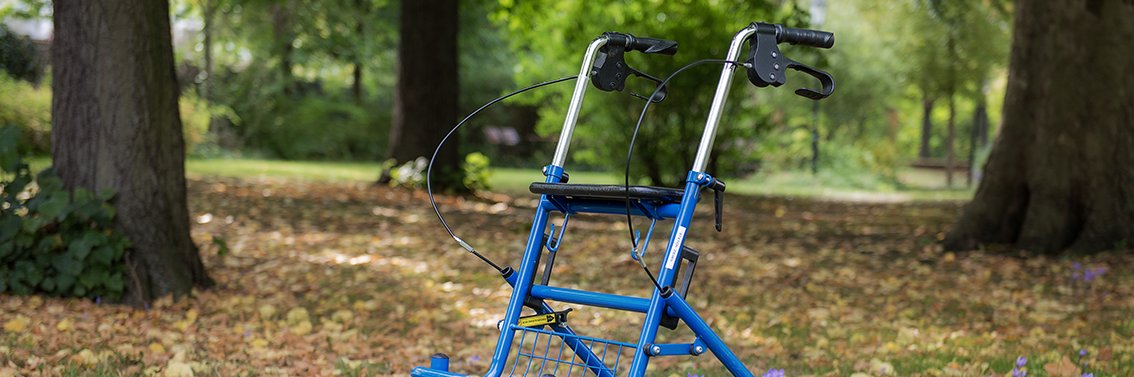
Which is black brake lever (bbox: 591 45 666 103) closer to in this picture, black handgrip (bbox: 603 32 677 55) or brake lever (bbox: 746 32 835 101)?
black handgrip (bbox: 603 32 677 55)

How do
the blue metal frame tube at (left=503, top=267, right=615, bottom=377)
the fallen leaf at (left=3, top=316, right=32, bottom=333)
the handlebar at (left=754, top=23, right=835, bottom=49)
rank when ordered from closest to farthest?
1. the handlebar at (left=754, top=23, right=835, bottom=49)
2. the blue metal frame tube at (left=503, top=267, right=615, bottom=377)
3. the fallen leaf at (left=3, top=316, right=32, bottom=333)

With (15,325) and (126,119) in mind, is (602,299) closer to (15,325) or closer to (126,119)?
(15,325)

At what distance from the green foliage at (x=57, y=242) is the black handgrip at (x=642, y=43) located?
11.7 ft

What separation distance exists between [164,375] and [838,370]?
9.20 ft

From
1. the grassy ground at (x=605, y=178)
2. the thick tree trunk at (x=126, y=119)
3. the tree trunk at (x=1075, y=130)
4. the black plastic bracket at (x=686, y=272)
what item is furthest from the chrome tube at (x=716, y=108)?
the grassy ground at (x=605, y=178)

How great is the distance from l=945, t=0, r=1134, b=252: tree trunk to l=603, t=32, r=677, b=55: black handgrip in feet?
20.0

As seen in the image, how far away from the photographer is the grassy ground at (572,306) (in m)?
4.99

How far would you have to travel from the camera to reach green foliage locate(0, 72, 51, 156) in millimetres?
16609

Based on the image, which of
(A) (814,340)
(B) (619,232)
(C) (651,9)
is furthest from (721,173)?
(A) (814,340)

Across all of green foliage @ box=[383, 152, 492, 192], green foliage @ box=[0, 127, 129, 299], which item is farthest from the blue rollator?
green foliage @ box=[383, 152, 492, 192]

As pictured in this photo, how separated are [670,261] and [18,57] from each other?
2213 centimetres

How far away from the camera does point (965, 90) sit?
928 inches

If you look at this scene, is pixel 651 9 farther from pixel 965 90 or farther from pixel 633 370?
pixel 633 370

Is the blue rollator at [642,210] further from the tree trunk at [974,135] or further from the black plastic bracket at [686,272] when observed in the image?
the tree trunk at [974,135]
